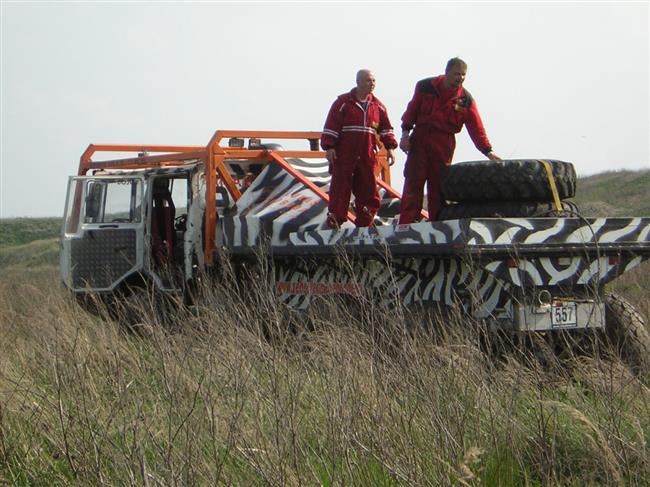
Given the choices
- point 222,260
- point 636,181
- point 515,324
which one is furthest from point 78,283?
point 636,181

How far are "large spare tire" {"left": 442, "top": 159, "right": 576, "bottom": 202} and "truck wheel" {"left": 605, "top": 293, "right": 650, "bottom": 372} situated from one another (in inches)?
38.3

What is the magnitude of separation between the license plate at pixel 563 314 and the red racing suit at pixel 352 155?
2.64m

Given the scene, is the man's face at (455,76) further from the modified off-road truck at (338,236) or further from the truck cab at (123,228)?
the truck cab at (123,228)

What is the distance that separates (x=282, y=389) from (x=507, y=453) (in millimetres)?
1569

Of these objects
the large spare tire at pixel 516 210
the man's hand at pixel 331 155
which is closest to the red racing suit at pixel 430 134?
the man's hand at pixel 331 155

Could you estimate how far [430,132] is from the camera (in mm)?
9289

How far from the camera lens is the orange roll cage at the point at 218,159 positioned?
10719mm

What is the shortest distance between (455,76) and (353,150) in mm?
1181

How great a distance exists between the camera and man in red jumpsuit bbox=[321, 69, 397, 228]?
9.72 m

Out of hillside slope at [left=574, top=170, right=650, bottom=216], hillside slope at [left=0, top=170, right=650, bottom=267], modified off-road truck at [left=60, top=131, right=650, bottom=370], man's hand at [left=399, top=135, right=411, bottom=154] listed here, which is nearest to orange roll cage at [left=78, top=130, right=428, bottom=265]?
modified off-road truck at [left=60, top=131, right=650, bottom=370]

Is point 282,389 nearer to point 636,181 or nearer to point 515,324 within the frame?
point 515,324

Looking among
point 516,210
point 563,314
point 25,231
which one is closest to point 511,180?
point 516,210

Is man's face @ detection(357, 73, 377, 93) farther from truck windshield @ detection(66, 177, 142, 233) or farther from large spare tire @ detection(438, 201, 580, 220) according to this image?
truck windshield @ detection(66, 177, 142, 233)

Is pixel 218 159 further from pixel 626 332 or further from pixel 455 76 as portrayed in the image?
pixel 626 332
